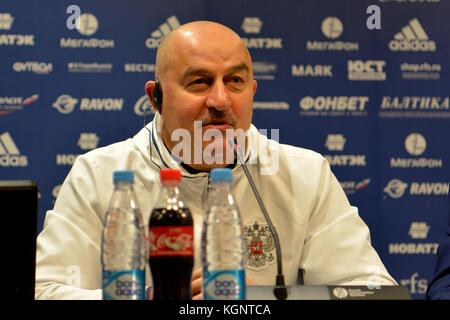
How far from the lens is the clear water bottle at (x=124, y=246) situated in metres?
0.81

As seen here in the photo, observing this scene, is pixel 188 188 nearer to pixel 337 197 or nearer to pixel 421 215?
pixel 337 197

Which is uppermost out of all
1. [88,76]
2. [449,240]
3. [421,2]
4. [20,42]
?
[421,2]

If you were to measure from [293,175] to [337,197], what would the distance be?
0.50 feet

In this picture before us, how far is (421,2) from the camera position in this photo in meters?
3.29

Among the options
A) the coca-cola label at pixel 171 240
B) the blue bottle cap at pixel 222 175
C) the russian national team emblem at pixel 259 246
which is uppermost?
the blue bottle cap at pixel 222 175

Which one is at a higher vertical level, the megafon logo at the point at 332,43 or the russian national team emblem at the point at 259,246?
the megafon logo at the point at 332,43

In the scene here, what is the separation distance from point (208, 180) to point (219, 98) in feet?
0.83

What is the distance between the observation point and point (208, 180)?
5.45 feet

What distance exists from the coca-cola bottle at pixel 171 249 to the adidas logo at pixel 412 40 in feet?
8.76

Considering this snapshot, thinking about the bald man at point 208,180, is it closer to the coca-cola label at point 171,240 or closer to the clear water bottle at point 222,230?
the clear water bottle at point 222,230

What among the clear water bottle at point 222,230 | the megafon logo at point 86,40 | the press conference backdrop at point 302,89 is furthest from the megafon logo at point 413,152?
the clear water bottle at point 222,230

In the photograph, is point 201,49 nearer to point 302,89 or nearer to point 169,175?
point 169,175

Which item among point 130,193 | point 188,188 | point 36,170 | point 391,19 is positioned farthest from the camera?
point 391,19

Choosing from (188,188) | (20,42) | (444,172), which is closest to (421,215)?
(444,172)
